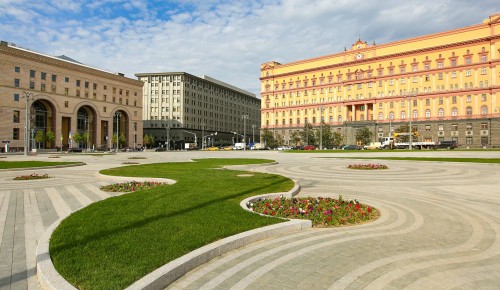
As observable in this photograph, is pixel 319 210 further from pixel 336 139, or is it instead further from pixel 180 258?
pixel 336 139

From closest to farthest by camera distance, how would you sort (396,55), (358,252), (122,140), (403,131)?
(358,252) → (403,131) → (396,55) → (122,140)

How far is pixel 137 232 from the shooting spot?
6.11 m

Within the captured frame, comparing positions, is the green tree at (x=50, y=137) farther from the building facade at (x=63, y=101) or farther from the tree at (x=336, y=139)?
the tree at (x=336, y=139)

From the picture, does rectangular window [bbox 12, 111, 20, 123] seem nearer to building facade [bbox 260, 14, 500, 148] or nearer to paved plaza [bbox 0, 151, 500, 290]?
paved plaza [bbox 0, 151, 500, 290]

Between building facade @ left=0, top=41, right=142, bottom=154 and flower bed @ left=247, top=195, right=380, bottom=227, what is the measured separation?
2544 inches

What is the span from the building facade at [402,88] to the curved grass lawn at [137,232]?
217ft

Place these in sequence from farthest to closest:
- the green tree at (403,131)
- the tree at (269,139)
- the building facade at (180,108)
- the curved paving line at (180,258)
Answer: the building facade at (180,108) < the tree at (269,139) < the green tree at (403,131) < the curved paving line at (180,258)

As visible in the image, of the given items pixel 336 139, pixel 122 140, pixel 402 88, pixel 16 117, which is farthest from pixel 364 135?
pixel 16 117

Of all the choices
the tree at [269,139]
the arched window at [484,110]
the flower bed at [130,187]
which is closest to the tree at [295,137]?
the tree at [269,139]

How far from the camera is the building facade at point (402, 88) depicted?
254 feet

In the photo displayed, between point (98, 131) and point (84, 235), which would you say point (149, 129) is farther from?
point (84, 235)

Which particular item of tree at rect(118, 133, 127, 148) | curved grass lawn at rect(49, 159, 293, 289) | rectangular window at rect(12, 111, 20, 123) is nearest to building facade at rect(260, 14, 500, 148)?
tree at rect(118, 133, 127, 148)

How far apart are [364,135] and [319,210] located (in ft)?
289

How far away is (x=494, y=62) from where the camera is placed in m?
75.8
